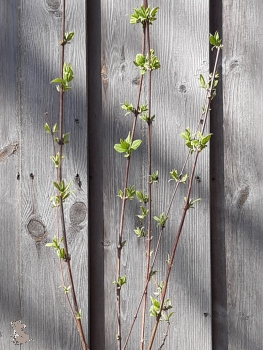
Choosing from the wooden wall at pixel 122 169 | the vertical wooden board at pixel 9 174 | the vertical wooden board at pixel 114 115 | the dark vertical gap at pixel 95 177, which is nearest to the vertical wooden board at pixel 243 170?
the wooden wall at pixel 122 169

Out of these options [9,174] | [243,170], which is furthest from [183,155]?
[9,174]

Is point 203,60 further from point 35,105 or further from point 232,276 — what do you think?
point 232,276

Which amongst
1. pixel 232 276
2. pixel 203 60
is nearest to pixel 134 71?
pixel 203 60

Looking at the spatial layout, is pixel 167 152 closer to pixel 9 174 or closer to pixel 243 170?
pixel 243 170

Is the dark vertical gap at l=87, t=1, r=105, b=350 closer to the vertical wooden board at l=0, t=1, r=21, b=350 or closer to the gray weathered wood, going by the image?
Answer: the gray weathered wood

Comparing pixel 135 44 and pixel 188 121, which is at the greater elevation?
pixel 135 44

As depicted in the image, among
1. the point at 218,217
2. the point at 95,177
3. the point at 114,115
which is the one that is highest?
the point at 114,115

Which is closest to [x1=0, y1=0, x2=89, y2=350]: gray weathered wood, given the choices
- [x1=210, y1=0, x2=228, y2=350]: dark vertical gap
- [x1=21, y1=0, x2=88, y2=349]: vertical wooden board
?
[x1=21, y1=0, x2=88, y2=349]: vertical wooden board
